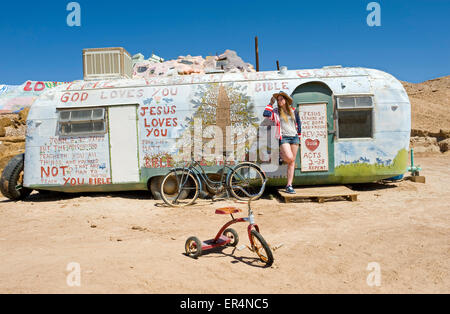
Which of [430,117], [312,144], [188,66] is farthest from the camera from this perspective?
[188,66]

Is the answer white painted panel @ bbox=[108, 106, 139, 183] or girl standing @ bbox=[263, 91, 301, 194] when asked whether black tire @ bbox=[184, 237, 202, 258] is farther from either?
white painted panel @ bbox=[108, 106, 139, 183]

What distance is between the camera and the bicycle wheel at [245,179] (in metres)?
7.07

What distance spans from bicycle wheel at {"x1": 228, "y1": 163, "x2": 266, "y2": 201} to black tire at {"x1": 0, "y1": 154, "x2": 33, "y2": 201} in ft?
15.8

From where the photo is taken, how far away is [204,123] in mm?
7363

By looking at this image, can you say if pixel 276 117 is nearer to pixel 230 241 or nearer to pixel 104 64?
pixel 230 241

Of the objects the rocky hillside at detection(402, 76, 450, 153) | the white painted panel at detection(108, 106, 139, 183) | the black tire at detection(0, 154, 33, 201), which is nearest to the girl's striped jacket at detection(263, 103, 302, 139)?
the white painted panel at detection(108, 106, 139, 183)

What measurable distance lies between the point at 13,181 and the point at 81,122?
2.03m

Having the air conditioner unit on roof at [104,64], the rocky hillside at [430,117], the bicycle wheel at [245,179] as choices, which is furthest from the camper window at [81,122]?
the rocky hillside at [430,117]

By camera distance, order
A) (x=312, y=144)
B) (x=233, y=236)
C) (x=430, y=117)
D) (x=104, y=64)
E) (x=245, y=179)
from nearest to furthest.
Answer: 1. (x=233, y=236)
2. (x=245, y=179)
3. (x=312, y=144)
4. (x=104, y=64)
5. (x=430, y=117)

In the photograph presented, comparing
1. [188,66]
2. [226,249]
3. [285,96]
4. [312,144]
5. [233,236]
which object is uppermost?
[188,66]

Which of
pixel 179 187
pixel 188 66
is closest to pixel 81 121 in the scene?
pixel 179 187

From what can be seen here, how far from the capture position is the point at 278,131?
7.02 metres
